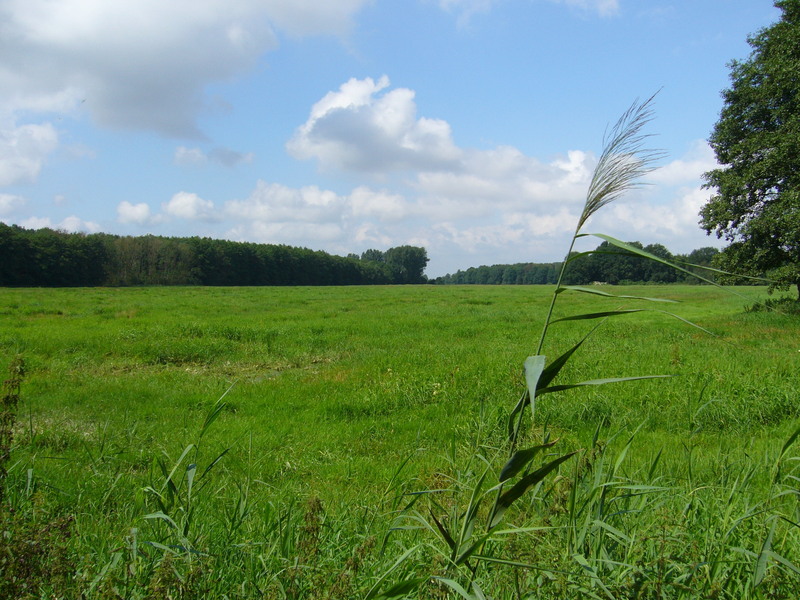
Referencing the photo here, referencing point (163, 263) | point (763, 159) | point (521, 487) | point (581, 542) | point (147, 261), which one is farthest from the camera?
point (163, 263)

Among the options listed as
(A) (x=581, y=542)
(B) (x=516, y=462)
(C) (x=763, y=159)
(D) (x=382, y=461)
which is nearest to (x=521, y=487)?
(B) (x=516, y=462)

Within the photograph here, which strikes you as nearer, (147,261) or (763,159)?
(763,159)

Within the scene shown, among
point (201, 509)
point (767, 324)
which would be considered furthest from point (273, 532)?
point (767, 324)

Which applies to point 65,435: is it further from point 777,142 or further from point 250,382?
point 777,142

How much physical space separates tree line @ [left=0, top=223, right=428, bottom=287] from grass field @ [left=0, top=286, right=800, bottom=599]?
55849 millimetres

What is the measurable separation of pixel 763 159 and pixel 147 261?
75.4 m

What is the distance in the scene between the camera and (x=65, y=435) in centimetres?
649

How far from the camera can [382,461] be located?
6.03m

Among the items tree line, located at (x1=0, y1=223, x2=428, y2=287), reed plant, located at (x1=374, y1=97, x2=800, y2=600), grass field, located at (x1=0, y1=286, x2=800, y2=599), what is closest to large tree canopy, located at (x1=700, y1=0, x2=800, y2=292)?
grass field, located at (x1=0, y1=286, x2=800, y2=599)

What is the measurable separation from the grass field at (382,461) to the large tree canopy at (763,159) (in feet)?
8.32

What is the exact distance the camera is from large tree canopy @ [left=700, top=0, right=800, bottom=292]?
54.6 ft

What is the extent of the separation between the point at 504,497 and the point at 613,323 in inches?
769

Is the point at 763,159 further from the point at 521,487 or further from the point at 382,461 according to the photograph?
the point at 521,487

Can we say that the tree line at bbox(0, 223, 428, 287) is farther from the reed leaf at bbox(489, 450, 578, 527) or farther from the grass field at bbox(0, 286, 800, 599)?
the reed leaf at bbox(489, 450, 578, 527)
